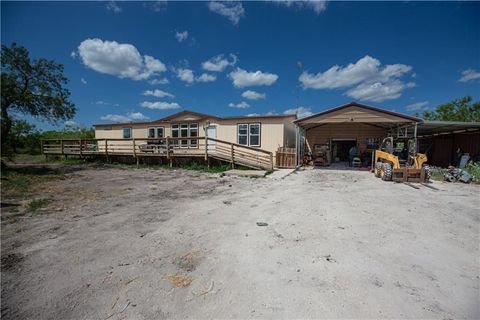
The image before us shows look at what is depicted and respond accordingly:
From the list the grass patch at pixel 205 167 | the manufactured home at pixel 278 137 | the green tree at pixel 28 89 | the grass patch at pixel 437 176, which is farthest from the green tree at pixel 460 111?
the green tree at pixel 28 89

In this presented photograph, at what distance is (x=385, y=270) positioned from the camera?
2.60 meters

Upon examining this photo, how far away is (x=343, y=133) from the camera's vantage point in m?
16.2

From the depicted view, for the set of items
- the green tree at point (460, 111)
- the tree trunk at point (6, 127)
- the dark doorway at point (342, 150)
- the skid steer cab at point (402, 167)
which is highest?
the green tree at point (460, 111)

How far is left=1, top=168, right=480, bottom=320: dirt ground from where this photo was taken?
6.67ft

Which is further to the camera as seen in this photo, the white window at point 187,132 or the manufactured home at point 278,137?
the white window at point 187,132

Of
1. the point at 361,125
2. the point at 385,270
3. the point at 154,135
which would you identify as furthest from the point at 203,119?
the point at 385,270

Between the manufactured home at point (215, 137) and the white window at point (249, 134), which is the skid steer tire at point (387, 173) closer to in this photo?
the manufactured home at point (215, 137)

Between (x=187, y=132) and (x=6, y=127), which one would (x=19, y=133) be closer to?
(x=6, y=127)

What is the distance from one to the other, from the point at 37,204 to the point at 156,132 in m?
12.3

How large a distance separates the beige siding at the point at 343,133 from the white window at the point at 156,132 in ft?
37.2

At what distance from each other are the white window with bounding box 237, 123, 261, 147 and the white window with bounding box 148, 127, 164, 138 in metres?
6.56

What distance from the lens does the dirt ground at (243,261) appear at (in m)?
2.03

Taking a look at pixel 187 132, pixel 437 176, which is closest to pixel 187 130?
pixel 187 132

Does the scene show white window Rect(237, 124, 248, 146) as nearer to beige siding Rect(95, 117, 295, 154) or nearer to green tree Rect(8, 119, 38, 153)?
beige siding Rect(95, 117, 295, 154)
